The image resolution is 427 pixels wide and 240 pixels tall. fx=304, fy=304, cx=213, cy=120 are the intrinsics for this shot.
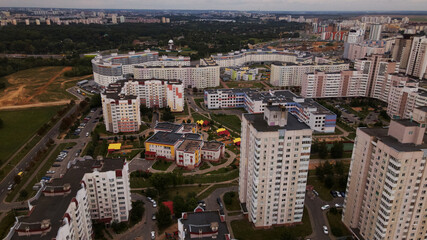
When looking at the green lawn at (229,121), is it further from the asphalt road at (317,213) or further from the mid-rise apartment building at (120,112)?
the asphalt road at (317,213)

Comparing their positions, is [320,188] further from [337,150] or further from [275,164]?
[275,164]

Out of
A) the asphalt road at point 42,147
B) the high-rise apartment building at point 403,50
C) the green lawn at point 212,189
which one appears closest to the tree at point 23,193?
the asphalt road at point 42,147

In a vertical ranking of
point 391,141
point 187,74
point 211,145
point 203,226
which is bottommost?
point 211,145

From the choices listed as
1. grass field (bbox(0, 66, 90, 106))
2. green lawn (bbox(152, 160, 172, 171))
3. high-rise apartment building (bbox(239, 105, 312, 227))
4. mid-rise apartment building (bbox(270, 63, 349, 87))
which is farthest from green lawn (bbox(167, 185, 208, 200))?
mid-rise apartment building (bbox(270, 63, 349, 87))

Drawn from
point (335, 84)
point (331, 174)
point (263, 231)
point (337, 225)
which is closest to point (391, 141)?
point (337, 225)

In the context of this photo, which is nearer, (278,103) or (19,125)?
(278,103)

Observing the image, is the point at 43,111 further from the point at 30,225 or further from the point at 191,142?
the point at 30,225
